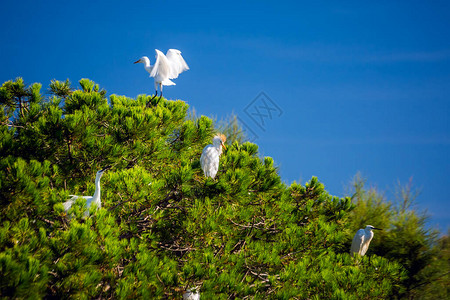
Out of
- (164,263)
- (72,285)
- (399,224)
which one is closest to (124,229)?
(164,263)

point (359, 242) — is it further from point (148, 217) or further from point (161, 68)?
point (161, 68)

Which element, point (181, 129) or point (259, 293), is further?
point (181, 129)

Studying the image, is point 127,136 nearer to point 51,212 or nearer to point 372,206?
point 51,212

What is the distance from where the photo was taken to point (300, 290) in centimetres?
454

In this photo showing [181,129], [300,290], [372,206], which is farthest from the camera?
[372,206]

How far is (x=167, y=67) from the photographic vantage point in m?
6.92

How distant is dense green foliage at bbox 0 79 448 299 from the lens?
343cm

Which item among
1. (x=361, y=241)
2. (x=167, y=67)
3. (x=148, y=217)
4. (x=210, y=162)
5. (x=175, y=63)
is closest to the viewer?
(x=148, y=217)

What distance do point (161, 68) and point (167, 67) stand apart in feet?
0.42

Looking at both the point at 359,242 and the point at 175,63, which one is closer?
the point at 175,63

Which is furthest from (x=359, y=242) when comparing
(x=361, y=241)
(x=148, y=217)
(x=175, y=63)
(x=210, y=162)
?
(x=175, y=63)

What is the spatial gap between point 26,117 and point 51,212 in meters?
1.76

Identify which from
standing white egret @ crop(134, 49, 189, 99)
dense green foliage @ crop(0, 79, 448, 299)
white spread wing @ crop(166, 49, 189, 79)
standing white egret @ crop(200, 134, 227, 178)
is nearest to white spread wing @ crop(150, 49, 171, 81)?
standing white egret @ crop(134, 49, 189, 99)

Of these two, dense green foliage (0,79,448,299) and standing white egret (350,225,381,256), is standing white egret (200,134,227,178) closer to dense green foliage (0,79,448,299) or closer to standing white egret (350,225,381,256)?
dense green foliage (0,79,448,299)
